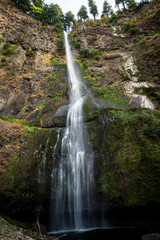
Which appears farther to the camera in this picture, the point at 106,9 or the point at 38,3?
the point at 106,9

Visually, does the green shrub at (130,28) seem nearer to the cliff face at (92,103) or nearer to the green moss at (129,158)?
the cliff face at (92,103)

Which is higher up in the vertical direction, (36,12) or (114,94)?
(36,12)

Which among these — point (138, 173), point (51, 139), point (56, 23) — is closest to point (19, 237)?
point (51, 139)

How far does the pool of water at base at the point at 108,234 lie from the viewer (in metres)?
5.83

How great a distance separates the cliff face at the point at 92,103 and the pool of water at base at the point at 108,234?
122cm

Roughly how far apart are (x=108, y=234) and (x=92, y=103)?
8895 mm

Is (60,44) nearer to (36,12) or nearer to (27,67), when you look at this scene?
(36,12)

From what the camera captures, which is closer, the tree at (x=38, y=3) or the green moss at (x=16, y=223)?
the green moss at (x=16, y=223)

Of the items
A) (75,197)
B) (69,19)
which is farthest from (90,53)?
(75,197)

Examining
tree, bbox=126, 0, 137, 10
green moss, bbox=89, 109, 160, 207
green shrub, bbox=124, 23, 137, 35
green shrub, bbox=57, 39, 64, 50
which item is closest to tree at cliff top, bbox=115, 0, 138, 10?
tree, bbox=126, 0, 137, 10

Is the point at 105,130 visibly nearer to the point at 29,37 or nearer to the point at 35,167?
the point at 35,167

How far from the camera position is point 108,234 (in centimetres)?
612

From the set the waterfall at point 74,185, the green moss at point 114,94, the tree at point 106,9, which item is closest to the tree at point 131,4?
the tree at point 106,9

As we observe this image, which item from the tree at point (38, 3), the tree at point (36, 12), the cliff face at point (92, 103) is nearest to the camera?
the cliff face at point (92, 103)
